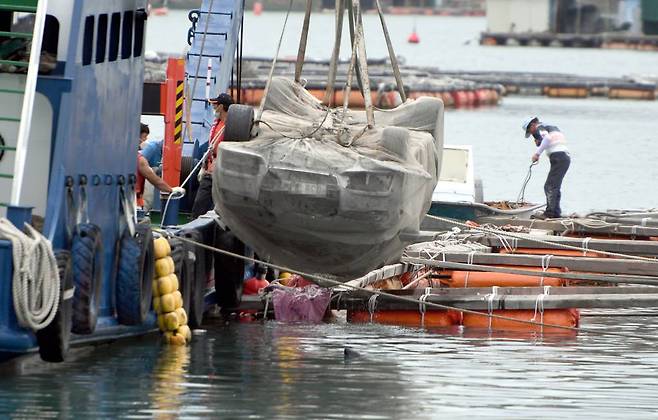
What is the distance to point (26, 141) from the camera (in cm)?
1445

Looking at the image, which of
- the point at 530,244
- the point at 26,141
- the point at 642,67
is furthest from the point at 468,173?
the point at 642,67

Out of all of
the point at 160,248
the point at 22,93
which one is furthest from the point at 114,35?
the point at 160,248

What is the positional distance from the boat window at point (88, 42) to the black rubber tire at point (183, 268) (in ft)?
8.78

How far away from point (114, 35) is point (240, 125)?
161 cm

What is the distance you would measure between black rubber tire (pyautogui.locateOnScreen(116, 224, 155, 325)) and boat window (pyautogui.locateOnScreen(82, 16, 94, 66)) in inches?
73.5

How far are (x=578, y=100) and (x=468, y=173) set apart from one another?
54700mm

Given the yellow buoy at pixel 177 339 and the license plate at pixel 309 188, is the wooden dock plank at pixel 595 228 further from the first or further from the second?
the license plate at pixel 309 188

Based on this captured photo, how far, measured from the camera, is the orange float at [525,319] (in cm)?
2002

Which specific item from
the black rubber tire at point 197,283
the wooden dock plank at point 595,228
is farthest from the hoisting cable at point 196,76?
the wooden dock plank at point 595,228

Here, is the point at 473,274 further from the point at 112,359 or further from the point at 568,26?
the point at 568,26

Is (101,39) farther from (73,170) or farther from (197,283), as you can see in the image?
(197,283)

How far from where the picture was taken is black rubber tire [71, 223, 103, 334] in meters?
15.4

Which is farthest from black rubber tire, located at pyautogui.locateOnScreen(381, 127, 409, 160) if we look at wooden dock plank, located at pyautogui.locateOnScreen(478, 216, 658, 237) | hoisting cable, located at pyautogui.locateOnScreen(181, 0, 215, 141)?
wooden dock plank, located at pyautogui.locateOnScreen(478, 216, 658, 237)

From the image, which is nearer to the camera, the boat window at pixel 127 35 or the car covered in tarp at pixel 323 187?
the car covered in tarp at pixel 323 187
